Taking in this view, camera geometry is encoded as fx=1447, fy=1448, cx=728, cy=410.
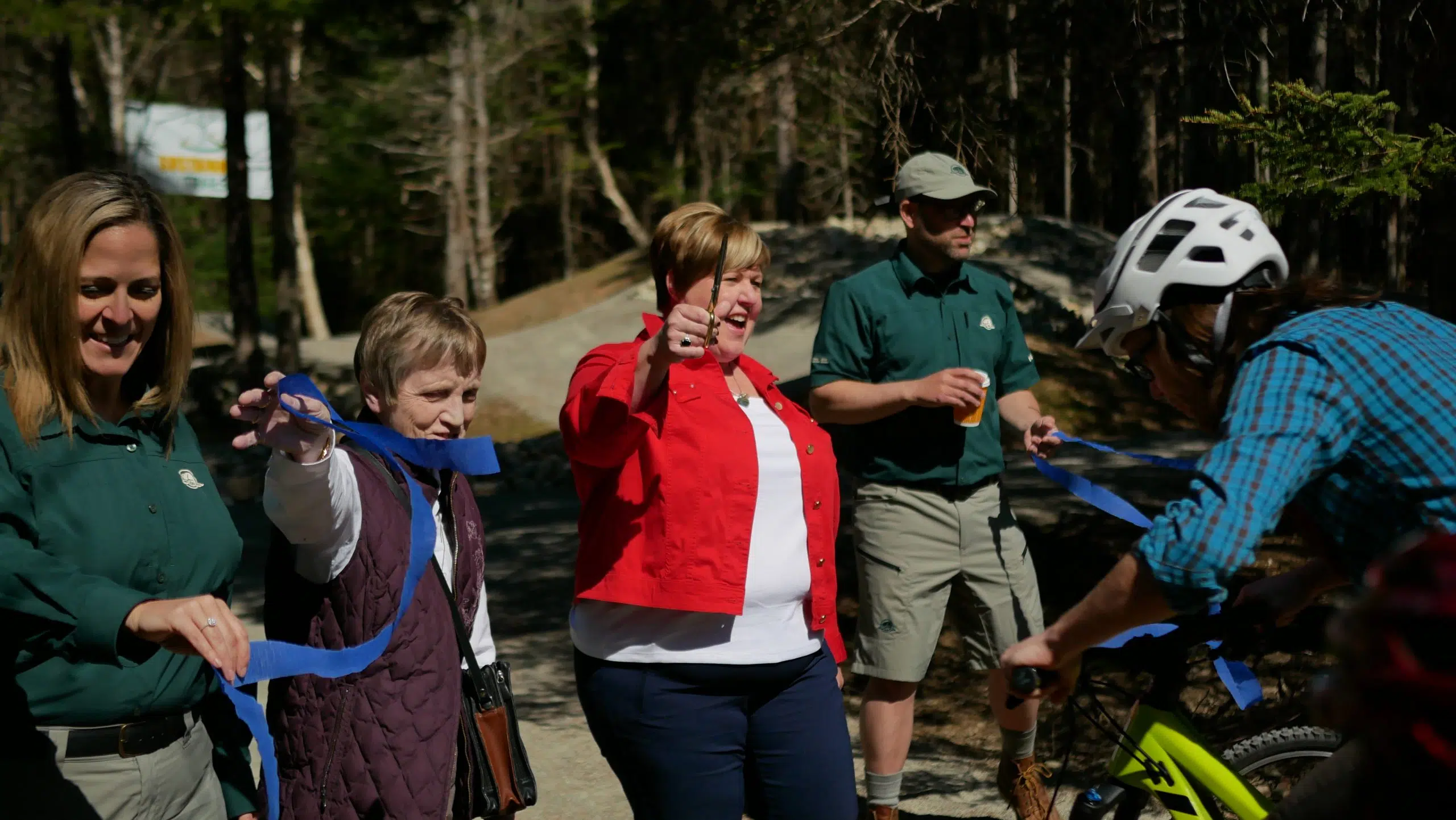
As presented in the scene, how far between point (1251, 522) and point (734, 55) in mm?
8793

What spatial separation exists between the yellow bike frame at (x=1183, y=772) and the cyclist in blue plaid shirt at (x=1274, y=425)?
57 centimetres

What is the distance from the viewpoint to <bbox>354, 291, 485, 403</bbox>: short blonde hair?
3271mm

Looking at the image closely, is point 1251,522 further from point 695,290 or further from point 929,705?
point 929,705

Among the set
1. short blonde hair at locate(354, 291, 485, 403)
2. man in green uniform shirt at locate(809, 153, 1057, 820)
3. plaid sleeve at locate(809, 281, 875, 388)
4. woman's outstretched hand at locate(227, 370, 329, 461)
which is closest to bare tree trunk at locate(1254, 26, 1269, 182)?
man in green uniform shirt at locate(809, 153, 1057, 820)

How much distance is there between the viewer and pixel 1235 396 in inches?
87.9

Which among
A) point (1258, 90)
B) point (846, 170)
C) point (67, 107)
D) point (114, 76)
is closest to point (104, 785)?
point (1258, 90)

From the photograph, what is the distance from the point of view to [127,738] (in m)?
2.54

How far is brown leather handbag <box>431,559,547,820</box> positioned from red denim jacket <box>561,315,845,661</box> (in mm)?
313

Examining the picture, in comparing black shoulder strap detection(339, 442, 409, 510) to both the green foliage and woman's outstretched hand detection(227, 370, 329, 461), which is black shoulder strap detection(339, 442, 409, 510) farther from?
the green foliage

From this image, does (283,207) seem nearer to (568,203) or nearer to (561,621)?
(561,621)

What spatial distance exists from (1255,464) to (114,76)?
3845 centimetres

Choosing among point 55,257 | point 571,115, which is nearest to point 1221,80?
point 55,257

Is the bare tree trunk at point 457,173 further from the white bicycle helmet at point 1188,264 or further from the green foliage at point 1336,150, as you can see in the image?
the white bicycle helmet at point 1188,264

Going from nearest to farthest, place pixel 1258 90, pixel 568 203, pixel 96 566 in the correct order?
pixel 96 566
pixel 1258 90
pixel 568 203
